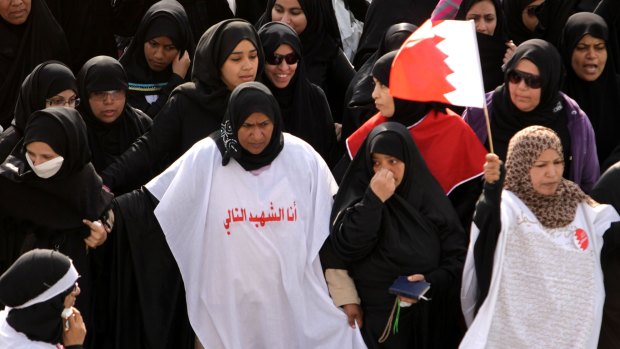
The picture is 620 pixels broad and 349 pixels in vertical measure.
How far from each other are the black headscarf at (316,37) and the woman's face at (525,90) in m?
1.56

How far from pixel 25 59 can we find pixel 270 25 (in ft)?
5.12

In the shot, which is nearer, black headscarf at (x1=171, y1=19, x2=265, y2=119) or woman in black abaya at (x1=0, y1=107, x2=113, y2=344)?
woman in black abaya at (x1=0, y1=107, x2=113, y2=344)

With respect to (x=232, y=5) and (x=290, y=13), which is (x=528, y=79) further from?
(x=232, y=5)

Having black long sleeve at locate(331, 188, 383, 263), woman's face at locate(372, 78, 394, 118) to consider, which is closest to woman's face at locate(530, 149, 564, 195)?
black long sleeve at locate(331, 188, 383, 263)

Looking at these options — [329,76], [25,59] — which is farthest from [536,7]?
[25,59]

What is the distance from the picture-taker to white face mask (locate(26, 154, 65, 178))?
678 cm

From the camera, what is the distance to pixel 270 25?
7.92 m

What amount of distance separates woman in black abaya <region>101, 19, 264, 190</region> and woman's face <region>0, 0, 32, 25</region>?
134 centimetres

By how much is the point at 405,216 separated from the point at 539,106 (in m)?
1.03

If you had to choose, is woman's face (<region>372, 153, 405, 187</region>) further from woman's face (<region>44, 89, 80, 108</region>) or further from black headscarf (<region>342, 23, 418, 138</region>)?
woman's face (<region>44, 89, 80, 108</region>)

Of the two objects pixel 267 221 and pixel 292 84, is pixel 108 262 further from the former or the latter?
pixel 292 84

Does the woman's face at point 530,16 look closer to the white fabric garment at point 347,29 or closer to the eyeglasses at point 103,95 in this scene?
the white fabric garment at point 347,29

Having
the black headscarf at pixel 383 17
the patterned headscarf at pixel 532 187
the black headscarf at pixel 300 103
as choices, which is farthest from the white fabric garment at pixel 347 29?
the patterned headscarf at pixel 532 187

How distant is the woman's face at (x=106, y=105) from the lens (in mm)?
7609
